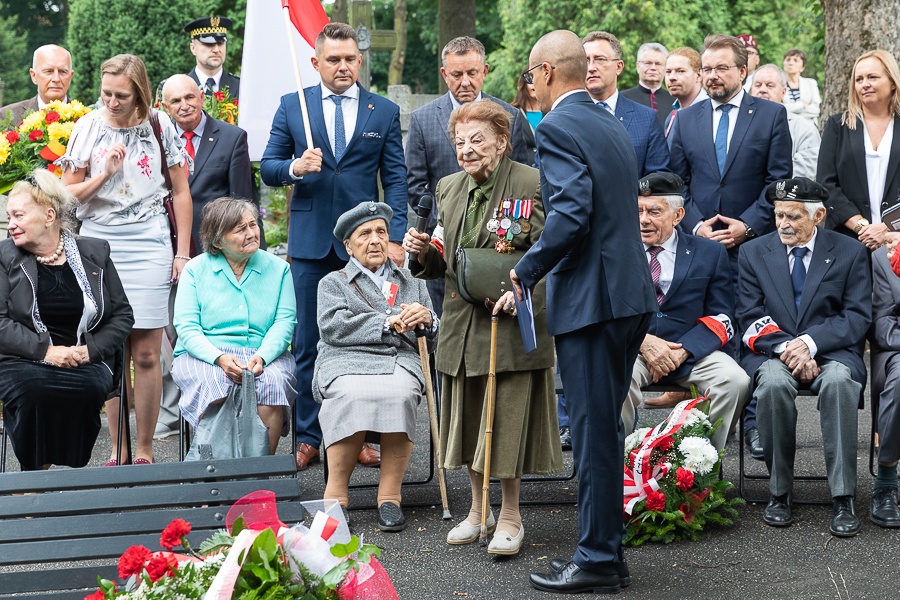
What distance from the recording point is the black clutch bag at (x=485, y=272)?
18.1 feet

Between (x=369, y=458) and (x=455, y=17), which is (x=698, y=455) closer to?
(x=369, y=458)

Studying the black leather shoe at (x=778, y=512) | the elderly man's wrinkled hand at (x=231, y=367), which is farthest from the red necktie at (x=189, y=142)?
the black leather shoe at (x=778, y=512)

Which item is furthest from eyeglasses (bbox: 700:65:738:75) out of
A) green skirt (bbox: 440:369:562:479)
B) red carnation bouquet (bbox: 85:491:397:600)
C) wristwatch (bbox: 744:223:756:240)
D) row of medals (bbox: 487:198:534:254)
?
red carnation bouquet (bbox: 85:491:397:600)

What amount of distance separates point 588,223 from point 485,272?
870mm

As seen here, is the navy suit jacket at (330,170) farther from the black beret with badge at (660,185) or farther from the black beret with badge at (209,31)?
the black beret with badge at (209,31)

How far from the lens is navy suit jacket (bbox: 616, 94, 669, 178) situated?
729 centimetres

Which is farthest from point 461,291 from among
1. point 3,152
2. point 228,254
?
point 3,152

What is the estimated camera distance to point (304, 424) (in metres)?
7.22

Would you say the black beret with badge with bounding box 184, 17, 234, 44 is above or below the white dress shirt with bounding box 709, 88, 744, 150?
above

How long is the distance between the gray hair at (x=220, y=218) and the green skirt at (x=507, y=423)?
5.09 feet

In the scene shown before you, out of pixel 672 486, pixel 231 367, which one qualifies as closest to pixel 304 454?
pixel 231 367

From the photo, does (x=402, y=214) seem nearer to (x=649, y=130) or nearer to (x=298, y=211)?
(x=298, y=211)

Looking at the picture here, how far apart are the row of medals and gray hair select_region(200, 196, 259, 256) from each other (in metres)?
1.59

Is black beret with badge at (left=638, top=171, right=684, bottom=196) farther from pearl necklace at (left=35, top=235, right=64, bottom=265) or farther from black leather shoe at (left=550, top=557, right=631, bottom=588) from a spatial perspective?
pearl necklace at (left=35, top=235, right=64, bottom=265)
